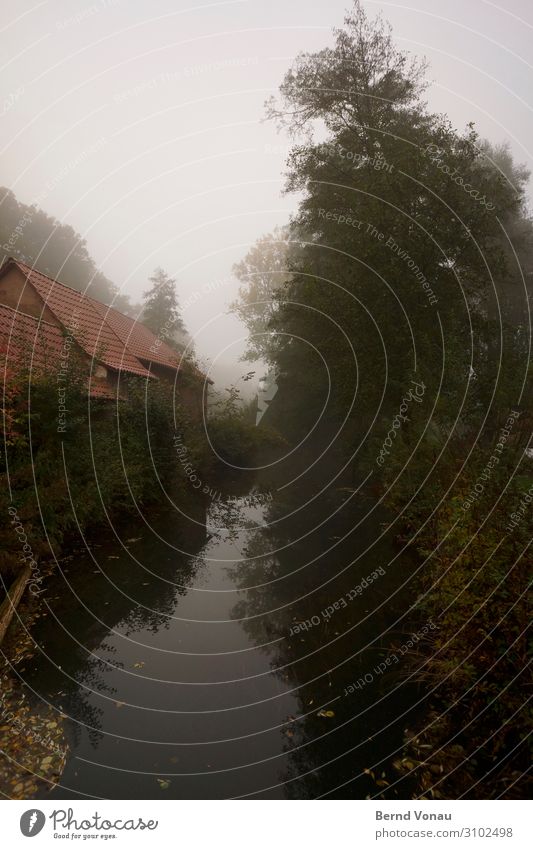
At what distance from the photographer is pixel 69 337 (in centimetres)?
1062

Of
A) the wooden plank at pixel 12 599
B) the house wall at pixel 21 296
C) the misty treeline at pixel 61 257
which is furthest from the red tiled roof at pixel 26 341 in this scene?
the misty treeline at pixel 61 257

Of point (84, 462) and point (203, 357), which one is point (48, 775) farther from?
point (203, 357)

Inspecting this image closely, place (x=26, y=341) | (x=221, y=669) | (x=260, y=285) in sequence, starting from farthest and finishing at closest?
(x=260, y=285)
(x=26, y=341)
(x=221, y=669)

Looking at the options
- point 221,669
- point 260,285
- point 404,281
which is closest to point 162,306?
point 260,285

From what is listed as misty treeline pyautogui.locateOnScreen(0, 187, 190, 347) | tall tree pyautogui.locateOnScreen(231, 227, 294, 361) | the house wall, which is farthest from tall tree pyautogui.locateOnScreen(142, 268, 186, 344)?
the house wall

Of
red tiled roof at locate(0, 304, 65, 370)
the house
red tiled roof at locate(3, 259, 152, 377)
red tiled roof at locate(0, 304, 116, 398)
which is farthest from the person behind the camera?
red tiled roof at locate(3, 259, 152, 377)

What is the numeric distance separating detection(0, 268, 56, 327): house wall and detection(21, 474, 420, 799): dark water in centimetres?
968

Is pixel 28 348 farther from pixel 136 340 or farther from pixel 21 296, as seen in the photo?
pixel 136 340

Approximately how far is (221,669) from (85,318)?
15918mm

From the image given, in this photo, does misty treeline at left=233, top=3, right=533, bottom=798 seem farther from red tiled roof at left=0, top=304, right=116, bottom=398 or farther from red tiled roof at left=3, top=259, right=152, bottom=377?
red tiled roof at left=0, top=304, right=116, bottom=398

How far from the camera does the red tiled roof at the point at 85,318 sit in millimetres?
15895

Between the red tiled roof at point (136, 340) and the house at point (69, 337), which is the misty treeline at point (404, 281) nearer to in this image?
the house at point (69, 337)

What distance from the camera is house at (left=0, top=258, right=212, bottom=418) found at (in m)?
10.4

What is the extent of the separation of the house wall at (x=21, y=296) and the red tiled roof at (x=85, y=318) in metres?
0.23
